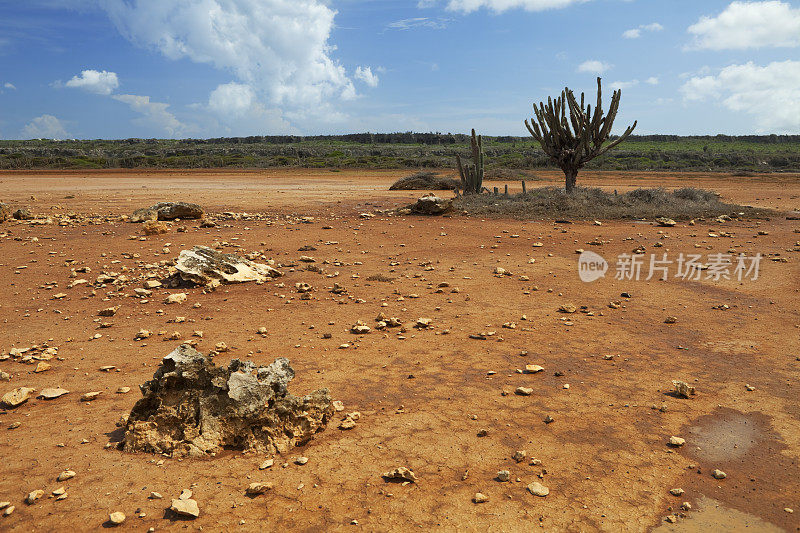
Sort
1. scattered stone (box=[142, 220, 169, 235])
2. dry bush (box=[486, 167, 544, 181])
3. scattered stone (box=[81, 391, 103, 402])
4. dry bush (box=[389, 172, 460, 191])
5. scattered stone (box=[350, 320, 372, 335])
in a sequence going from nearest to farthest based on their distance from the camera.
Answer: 1. scattered stone (box=[81, 391, 103, 402])
2. scattered stone (box=[350, 320, 372, 335])
3. scattered stone (box=[142, 220, 169, 235])
4. dry bush (box=[389, 172, 460, 191])
5. dry bush (box=[486, 167, 544, 181])

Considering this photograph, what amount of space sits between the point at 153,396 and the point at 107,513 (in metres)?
1.02

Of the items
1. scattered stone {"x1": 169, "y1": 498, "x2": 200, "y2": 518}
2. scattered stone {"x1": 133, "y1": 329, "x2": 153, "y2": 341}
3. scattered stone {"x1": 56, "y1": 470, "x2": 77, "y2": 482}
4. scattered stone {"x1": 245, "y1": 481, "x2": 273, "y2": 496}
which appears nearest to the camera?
scattered stone {"x1": 169, "y1": 498, "x2": 200, "y2": 518}

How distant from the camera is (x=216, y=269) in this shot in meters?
8.55

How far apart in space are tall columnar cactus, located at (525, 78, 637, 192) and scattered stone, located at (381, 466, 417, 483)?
49.5ft

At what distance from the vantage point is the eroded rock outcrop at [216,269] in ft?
27.2

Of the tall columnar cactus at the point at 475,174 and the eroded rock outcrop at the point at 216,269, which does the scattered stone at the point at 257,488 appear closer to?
the eroded rock outcrop at the point at 216,269

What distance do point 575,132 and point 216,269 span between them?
530 inches

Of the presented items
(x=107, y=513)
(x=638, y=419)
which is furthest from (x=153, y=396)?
(x=638, y=419)

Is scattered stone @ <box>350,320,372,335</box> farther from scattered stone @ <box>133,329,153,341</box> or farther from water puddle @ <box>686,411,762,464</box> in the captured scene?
water puddle @ <box>686,411,762,464</box>

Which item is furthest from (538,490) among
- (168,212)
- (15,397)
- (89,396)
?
(168,212)

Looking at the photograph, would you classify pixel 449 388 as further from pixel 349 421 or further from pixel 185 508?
pixel 185 508

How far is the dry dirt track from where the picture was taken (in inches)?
128

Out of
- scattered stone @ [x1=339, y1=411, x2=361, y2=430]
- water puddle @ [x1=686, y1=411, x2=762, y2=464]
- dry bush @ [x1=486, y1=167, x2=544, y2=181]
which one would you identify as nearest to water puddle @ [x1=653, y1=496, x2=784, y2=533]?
water puddle @ [x1=686, y1=411, x2=762, y2=464]

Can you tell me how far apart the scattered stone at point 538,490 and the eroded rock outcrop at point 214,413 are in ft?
5.36
